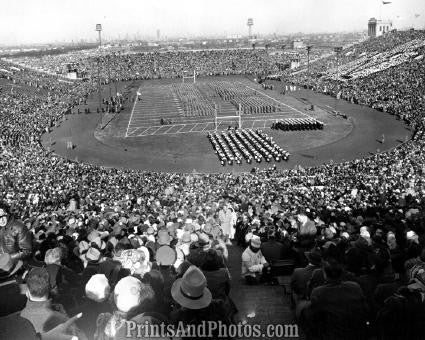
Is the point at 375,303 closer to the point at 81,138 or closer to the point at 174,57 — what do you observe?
the point at 81,138

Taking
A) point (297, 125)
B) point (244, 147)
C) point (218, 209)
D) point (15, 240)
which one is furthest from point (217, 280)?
point (297, 125)

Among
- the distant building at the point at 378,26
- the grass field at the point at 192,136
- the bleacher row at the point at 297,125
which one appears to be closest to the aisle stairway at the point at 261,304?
the grass field at the point at 192,136

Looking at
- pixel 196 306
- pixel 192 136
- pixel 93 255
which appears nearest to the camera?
pixel 196 306

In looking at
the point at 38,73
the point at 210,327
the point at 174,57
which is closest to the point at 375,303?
the point at 210,327

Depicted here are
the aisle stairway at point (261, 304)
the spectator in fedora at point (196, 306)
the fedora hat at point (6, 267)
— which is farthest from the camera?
the aisle stairway at point (261, 304)

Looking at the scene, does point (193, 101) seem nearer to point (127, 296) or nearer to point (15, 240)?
point (15, 240)

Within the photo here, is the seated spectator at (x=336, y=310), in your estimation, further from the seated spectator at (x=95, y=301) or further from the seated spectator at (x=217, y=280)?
the seated spectator at (x=95, y=301)

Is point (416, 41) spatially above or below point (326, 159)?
above
